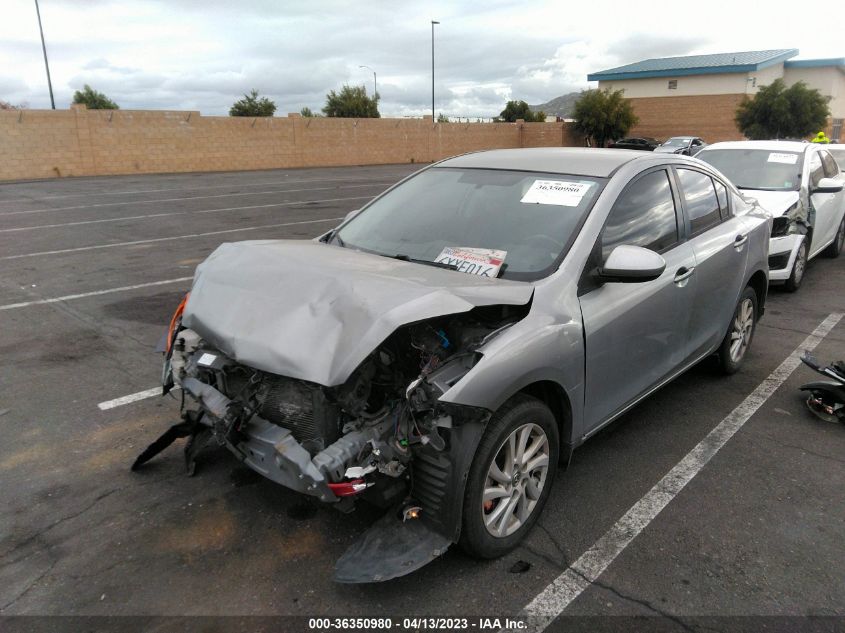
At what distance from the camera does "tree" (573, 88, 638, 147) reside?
145 ft

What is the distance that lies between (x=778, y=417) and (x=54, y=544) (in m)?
4.50

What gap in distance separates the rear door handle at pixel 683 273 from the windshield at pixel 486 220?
0.80m

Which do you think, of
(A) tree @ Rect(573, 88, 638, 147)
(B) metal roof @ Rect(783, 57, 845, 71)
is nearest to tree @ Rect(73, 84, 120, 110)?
(A) tree @ Rect(573, 88, 638, 147)

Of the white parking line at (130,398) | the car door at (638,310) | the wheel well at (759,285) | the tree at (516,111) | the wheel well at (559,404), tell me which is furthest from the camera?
the tree at (516,111)

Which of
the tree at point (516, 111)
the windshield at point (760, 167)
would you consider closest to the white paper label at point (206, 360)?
the windshield at point (760, 167)

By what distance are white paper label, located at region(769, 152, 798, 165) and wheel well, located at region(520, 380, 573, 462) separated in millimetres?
6926

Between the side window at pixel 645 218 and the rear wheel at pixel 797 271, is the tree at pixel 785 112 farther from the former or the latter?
the side window at pixel 645 218

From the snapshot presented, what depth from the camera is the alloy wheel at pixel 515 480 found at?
2.79m

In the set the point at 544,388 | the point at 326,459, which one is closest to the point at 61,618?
the point at 326,459

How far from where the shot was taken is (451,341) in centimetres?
283

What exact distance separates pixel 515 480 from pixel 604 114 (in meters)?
45.6

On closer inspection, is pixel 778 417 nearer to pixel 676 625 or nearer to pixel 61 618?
pixel 676 625

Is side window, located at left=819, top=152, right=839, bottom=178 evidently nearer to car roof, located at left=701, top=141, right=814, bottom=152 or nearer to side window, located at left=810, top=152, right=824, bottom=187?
side window, located at left=810, top=152, right=824, bottom=187

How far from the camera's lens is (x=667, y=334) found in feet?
12.5
